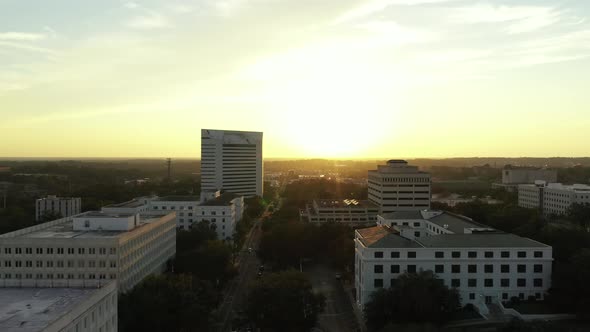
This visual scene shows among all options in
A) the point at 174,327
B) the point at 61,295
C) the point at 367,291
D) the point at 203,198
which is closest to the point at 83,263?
the point at 174,327

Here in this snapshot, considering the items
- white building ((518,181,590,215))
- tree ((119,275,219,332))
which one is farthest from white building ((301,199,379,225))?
tree ((119,275,219,332))

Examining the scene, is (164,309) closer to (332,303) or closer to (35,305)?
(35,305)

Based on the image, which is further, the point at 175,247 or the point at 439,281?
the point at 175,247

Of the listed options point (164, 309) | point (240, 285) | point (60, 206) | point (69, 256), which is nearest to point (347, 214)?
point (240, 285)

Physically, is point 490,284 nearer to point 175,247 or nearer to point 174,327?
point 174,327

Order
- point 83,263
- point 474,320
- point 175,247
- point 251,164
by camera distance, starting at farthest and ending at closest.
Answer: point 251,164 → point 175,247 → point 83,263 → point 474,320

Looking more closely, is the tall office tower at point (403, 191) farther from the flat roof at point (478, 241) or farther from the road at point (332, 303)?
the flat roof at point (478, 241)
